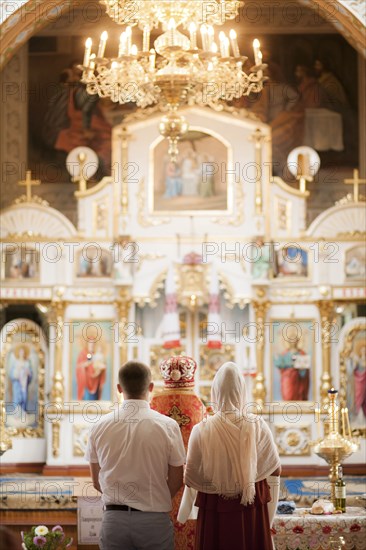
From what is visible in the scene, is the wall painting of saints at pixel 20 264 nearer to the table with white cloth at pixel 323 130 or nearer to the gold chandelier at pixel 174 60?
the gold chandelier at pixel 174 60

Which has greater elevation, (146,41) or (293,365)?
(146,41)

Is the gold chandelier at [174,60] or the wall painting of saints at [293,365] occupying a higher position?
the gold chandelier at [174,60]

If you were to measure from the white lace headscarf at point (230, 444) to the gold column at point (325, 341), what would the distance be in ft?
28.8

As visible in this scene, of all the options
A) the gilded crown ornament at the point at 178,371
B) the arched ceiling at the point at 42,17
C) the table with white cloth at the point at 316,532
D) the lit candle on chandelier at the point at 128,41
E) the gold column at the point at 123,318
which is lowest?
the table with white cloth at the point at 316,532

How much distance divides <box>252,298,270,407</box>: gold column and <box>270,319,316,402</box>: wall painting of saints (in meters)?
0.17

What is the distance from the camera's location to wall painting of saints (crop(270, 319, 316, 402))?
15062 mm

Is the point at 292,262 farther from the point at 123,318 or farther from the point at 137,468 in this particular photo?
the point at 137,468

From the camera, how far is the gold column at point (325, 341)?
14.9 meters

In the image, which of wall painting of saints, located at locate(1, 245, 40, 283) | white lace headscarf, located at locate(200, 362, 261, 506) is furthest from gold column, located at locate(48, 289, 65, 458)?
white lace headscarf, located at locate(200, 362, 261, 506)

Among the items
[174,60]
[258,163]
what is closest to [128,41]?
[174,60]

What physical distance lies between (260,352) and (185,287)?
1449 mm

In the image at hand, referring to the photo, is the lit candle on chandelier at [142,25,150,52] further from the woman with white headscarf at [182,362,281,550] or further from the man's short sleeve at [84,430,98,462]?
the man's short sleeve at [84,430,98,462]

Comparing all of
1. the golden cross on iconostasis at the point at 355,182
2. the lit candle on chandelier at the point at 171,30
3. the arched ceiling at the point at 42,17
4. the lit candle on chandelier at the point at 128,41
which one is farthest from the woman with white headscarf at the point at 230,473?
the golden cross on iconostasis at the point at 355,182

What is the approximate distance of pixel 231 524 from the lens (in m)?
6.21
